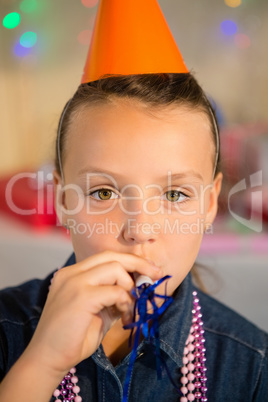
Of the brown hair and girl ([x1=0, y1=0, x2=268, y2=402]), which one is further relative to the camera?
the brown hair

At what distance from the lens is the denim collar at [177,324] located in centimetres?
87

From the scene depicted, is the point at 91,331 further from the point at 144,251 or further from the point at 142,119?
the point at 142,119

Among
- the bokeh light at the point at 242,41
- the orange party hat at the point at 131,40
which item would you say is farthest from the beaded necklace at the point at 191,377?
the bokeh light at the point at 242,41

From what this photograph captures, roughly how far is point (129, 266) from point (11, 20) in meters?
1.63

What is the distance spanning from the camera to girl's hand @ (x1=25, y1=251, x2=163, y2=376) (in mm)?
674

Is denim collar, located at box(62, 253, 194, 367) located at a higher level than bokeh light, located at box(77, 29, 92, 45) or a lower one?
lower

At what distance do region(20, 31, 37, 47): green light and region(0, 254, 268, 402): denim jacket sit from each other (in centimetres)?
136

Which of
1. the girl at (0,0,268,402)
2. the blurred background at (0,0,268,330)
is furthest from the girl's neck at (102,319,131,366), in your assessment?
the blurred background at (0,0,268,330)

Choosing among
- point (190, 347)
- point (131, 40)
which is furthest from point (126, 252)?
point (131, 40)

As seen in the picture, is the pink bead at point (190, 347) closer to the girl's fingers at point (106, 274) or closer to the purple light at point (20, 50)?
the girl's fingers at point (106, 274)

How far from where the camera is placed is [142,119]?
0.81 metres

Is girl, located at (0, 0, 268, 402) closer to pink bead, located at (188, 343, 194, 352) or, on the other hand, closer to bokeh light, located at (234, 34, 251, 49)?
pink bead, located at (188, 343, 194, 352)

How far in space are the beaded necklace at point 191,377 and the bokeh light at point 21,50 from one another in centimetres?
149

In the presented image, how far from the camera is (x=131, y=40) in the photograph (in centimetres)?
86
